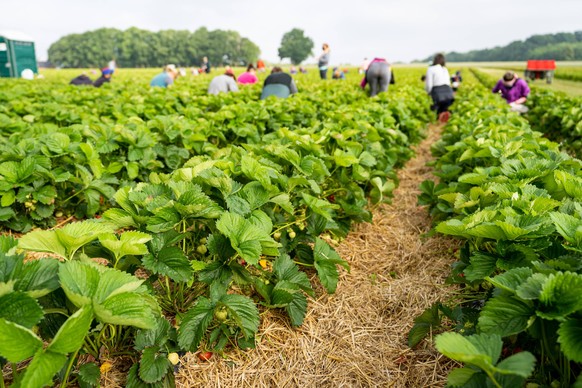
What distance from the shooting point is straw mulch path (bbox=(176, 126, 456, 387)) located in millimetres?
2018

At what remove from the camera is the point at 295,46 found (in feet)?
373

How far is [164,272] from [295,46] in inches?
4693

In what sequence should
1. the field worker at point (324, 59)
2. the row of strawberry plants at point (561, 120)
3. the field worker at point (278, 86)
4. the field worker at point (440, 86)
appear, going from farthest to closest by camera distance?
1. the field worker at point (324, 59)
2. the field worker at point (440, 86)
3. the field worker at point (278, 86)
4. the row of strawberry plants at point (561, 120)

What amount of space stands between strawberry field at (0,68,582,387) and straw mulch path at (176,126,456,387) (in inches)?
2.6

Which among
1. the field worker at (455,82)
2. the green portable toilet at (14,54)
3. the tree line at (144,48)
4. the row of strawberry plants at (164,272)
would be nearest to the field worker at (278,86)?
the row of strawberry plants at (164,272)

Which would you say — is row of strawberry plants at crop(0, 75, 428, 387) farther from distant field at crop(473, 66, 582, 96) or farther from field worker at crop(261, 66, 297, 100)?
distant field at crop(473, 66, 582, 96)

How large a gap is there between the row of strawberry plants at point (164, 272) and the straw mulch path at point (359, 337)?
0.42ft

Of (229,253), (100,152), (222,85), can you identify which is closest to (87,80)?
(222,85)

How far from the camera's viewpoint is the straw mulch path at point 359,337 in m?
2.02

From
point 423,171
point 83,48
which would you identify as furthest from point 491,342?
point 83,48

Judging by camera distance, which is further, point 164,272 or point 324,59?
point 324,59

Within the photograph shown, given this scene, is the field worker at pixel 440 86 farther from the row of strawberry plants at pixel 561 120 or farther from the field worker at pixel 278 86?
the field worker at pixel 278 86

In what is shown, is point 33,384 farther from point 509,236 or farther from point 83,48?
point 83,48

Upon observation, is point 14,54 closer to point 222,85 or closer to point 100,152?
point 222,85
